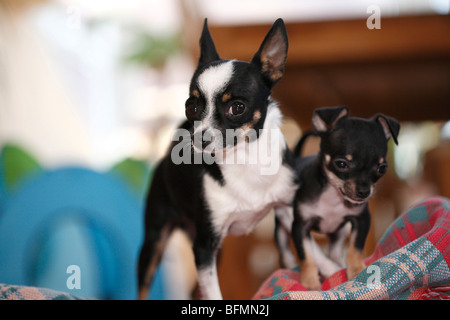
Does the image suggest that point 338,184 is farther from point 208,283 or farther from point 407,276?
point 208,283

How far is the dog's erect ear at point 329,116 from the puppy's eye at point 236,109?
169 millimetres

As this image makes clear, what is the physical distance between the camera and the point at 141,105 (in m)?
3.60

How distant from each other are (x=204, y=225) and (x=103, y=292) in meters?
1.44

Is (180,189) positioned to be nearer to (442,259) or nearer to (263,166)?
(263,166)

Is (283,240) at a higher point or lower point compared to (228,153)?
lower

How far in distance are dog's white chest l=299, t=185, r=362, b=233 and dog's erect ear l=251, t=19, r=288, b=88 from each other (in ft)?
0.89

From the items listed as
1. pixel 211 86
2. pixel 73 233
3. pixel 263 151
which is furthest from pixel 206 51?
pixel 73 233

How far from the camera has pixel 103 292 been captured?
209cm

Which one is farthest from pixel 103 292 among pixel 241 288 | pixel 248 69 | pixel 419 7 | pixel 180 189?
pixel 419 7

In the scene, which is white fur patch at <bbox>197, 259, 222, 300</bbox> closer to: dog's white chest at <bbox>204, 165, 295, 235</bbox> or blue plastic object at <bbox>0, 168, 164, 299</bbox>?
dog's white chest at <bbox>204, 165, 295, 235</bbox>

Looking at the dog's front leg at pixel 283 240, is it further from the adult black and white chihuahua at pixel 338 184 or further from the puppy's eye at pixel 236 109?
the puppy's eye at pixel 236 109

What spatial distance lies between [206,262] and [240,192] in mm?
162

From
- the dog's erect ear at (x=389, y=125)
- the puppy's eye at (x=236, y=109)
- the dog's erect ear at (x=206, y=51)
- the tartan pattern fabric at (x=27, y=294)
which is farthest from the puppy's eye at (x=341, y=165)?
the tartan pattern fabric at (x=27, y=294)
